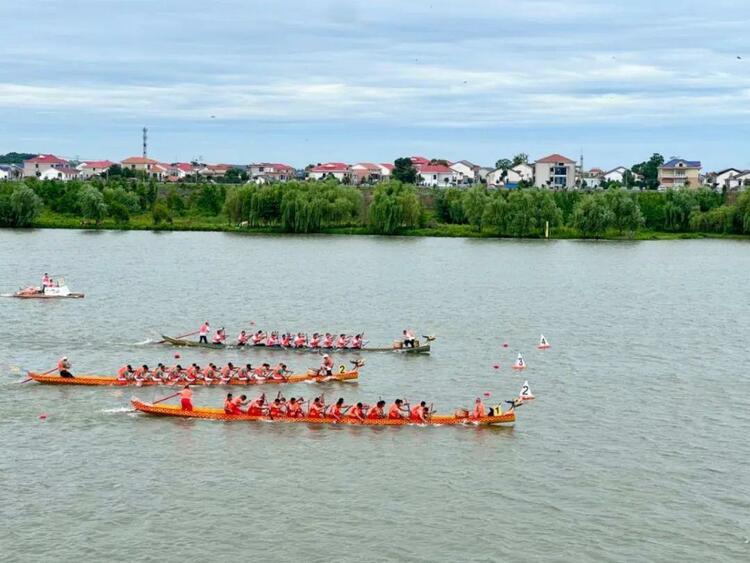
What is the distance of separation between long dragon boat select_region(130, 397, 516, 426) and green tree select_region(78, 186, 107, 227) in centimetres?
8548

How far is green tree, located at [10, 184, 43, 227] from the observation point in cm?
11088

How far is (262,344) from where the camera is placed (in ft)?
145

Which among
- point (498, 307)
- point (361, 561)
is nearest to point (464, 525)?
point (361, 561)

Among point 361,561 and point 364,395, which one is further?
point 364,395

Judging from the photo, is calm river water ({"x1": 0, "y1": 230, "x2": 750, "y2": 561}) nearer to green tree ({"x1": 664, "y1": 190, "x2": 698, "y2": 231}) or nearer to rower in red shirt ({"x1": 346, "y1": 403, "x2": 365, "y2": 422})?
rower in red shirt ({"x1": 346, "y1": 403, "x2": 365, "y2": 422})

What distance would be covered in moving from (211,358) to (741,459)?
21.9 m

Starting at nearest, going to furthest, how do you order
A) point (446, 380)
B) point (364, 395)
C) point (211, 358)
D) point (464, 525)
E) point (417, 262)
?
point (464, 525) < point (364, 395) < point (446, 380) < point (211, 358) < point (417, 262)

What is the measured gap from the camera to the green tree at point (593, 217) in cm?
10481

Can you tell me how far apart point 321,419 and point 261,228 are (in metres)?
80.3

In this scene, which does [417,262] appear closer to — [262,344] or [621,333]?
[621,333]

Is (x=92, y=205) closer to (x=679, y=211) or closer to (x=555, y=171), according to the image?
(x=679, y=211)

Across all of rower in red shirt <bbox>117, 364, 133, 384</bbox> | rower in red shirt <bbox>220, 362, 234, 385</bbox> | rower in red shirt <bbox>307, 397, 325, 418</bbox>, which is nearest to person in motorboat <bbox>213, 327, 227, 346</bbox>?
rower in red shirt <bbox>220, 362, 234, 385</bbox>

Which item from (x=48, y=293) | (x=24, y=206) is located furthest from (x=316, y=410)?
(x=24, y=206)

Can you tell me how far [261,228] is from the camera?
111312mm
